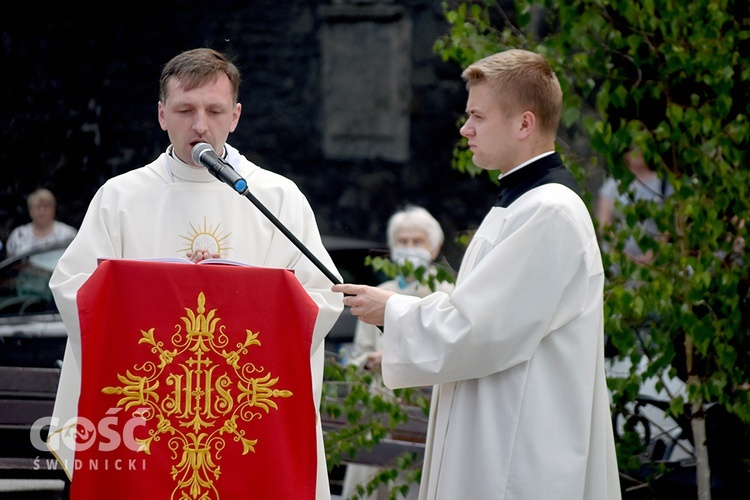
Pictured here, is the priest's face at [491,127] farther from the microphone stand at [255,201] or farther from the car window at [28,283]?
the car window at [28,283]

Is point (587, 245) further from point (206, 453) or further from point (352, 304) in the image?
point (206, 453)

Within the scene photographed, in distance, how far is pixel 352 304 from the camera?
11.6ft

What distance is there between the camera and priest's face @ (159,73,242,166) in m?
3.59

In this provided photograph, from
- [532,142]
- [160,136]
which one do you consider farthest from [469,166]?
[160,136]

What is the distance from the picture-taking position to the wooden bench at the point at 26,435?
4617 mm

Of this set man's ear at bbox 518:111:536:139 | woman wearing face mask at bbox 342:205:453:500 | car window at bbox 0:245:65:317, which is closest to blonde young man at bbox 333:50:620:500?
man's ear at bbox 518:111:536:139

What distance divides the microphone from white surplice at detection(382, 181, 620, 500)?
0.58m

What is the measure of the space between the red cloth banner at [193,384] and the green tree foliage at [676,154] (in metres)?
1.34

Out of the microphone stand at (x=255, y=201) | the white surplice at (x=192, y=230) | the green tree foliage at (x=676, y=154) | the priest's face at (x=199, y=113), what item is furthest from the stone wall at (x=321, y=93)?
the microphone stand at (x=255, y=201)

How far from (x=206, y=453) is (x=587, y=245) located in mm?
1234

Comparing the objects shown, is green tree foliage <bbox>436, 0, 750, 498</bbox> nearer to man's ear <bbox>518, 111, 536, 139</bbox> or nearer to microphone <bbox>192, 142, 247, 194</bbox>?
man's ear <bbox>518, 111, 536, 139</bbox>

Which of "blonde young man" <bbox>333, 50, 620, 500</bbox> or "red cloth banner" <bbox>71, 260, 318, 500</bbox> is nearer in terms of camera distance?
"blonde young man" <bbox>333, 50, 620, 500</bbox>

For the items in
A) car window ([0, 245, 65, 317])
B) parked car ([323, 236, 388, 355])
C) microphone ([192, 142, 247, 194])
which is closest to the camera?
microphone ([192, 142, 247, 194])

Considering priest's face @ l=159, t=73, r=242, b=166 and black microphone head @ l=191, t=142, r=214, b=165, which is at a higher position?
priest's face @ l=159, t=73, r=242, b=166
